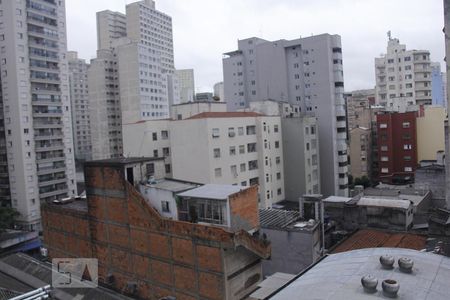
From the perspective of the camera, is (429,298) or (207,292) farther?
(207,292)

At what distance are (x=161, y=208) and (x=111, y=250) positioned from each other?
192 inches

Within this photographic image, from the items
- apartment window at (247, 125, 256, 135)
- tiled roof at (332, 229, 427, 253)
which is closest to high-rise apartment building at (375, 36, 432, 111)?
apartment window at (247, 125, 256, 135)

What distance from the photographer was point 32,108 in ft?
177

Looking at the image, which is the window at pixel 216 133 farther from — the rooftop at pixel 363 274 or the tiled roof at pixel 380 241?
the rooftop at pixel 363 274

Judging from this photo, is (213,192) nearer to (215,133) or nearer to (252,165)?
(215,133)

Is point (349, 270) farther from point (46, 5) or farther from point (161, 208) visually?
point (46, 5)

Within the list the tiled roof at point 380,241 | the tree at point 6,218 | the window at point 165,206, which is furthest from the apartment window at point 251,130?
the tree at point 6,218

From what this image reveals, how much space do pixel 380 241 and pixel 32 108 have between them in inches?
1885

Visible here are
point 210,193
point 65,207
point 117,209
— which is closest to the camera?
point 210,193

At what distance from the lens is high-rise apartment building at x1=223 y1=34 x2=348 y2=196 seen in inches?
2121

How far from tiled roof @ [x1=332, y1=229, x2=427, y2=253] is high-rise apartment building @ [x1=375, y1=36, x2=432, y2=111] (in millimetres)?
58850

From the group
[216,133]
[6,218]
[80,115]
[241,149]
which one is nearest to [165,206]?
[216,133]

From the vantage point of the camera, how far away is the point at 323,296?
10070mm

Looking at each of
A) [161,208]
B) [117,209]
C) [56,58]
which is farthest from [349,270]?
[56,58]
